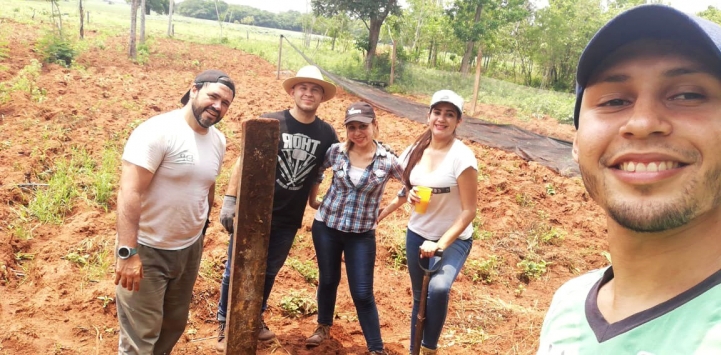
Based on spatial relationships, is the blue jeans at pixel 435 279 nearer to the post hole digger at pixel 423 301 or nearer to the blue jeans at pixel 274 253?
Result: the post hole digger at pixel 423 301

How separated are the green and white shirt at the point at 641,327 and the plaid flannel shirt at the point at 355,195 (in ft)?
6.40

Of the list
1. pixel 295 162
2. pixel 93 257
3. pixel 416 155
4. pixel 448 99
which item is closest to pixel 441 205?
pixel 416 155

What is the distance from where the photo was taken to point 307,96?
3076mm

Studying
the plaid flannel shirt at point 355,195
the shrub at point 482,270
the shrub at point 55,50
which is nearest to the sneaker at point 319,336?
the plaid flannel shirt at point 355,195

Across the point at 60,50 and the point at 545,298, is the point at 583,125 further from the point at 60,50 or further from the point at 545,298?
the point at 60,50

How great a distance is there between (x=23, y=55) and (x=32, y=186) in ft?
29.9

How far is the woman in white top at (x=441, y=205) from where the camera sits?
8.97 ft

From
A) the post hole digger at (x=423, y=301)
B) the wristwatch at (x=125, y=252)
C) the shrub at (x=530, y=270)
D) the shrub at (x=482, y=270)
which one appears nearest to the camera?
the wristwatch at (x=125, y=252)

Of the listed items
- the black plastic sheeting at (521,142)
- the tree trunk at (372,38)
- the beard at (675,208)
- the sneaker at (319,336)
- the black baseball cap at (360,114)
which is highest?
the tree trunk at (372,38)

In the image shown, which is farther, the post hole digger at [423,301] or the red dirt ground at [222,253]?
the red dirt ground at [222,253]

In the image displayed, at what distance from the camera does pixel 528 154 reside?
8844mm

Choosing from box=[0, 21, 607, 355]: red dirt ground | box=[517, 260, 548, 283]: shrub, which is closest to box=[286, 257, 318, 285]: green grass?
box=[0, 21, 607, 355]: red dirt ground

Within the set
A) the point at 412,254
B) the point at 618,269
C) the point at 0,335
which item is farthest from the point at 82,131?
the point at 618,269

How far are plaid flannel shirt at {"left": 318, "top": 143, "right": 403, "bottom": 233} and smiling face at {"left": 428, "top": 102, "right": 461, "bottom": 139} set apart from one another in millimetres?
387
